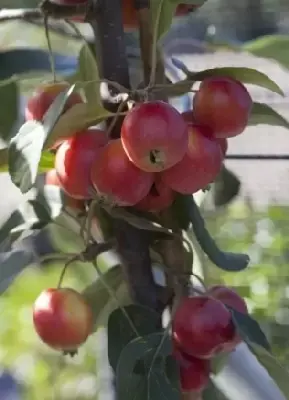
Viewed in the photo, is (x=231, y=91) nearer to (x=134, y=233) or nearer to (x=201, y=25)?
(x=134, y=233)

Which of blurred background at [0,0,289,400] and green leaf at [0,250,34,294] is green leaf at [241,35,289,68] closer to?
blurred background at [0,0,289,400]

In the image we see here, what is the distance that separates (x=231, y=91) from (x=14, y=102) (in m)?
0.12

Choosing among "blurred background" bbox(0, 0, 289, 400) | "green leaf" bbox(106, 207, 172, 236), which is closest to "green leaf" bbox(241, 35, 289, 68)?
"blurred background" bbox(0, 0, 289, 400)

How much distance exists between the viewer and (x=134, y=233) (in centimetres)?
36

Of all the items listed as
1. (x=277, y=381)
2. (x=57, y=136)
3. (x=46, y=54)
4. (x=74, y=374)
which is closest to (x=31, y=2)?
(x=46, y=54)

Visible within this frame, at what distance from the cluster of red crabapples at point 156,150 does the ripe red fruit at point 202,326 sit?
6 cm

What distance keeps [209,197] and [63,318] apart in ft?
0.45

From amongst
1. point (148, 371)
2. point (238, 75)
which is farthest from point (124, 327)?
point (238, 75)

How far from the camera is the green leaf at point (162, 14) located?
309 millimetres

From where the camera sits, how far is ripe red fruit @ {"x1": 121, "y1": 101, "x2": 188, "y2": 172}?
28 cm

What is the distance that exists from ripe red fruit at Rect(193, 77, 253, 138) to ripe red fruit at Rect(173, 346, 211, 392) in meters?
0.12

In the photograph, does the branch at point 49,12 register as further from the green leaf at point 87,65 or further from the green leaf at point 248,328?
the green leaf at point 248,328

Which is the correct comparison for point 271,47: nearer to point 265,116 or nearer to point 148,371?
point 265,116

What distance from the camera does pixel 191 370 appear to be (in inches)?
14.0
